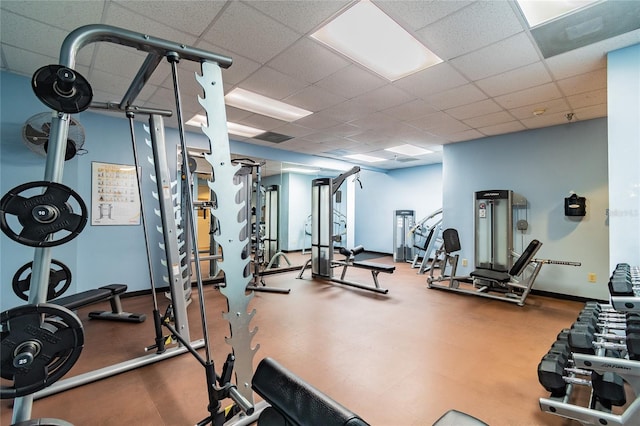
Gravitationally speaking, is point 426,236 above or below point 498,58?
below

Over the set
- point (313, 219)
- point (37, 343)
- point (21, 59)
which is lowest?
point (37, 343)

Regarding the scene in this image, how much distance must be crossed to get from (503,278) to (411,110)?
9.36ft

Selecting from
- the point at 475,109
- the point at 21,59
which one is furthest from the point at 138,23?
the point at 475,109

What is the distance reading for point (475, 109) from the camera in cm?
392

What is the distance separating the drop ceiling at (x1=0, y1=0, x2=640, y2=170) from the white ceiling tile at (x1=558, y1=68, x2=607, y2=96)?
1 centimetres

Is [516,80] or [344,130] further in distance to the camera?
[344,130]

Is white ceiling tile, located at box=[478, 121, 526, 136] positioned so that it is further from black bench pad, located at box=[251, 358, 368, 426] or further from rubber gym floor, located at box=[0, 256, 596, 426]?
black bench pad, located at box=[251, 358, 368, 426]

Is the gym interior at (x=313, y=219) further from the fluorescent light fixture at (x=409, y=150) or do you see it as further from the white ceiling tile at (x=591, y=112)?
the fluorescent light fixture at (x=409, y=150)

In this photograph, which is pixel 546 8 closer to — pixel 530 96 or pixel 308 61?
pixel 530 96

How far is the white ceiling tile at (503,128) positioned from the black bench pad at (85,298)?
5786mm

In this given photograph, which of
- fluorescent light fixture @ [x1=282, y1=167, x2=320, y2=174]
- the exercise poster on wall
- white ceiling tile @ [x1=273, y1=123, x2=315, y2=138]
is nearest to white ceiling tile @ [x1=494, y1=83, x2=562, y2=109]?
white ceiling tile @ [x1=273, y1=123, x2=315, y2=138]

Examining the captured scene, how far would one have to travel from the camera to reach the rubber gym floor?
1.86 m

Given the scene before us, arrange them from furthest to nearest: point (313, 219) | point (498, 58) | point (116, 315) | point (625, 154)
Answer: point (313, 219) < point (116, 315) < point (498, 58) < point (625, 154)

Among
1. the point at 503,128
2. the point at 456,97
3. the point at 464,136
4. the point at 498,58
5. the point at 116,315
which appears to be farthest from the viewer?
the point at 464,136
